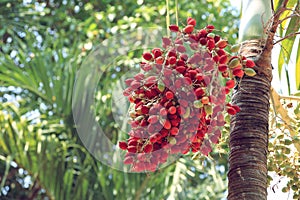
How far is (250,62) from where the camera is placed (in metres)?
0.99

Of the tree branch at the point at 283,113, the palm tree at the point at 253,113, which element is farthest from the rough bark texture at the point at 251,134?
the tree branch at the point at 283,113

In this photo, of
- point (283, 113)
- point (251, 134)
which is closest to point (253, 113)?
point (251, 134)

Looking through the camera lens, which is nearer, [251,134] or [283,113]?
[251,134]

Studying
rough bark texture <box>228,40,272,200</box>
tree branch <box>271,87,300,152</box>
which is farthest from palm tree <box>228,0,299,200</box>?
tree branch <box>271,87,300,152</box>

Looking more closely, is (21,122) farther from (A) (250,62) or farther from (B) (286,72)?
(A) (250,62)

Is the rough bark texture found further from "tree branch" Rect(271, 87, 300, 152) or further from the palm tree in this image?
"tree branch" Rect(271, 87, 300, 152)

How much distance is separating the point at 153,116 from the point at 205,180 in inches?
114

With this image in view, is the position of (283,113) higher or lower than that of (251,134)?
higher

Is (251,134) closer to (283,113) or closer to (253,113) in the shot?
(253,113)

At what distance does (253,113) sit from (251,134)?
4cm

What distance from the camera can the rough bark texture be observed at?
36.3 inches

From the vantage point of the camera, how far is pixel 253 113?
987 millimetres

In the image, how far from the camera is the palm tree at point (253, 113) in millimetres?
927

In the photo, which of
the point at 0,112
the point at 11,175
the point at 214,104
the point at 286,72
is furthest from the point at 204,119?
the point at 11,175
